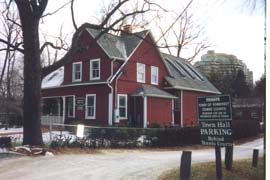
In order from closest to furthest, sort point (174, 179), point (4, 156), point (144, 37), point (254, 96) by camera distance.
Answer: point (254, 96) < point (174, 179) < point (144, 37) < point (4, 156)

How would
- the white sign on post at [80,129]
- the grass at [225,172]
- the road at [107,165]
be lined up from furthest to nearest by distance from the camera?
the white sign on post at [80,129] < the road at [107,165] < the grass at [225,172]

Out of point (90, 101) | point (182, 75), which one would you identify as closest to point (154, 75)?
point (182, 75)

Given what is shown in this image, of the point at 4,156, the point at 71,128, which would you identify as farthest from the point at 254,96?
the point at 4,156

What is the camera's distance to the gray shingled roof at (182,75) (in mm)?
3458

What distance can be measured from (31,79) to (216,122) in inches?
93.5

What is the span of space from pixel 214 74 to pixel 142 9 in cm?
106

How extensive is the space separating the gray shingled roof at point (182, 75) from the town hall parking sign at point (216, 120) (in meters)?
0.28

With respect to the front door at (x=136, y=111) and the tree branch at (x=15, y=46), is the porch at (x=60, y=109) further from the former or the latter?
the tree branch at (x=15, y=46)

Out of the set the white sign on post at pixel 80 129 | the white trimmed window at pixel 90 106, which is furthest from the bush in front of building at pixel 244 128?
the white sign on post at pixel 80 129

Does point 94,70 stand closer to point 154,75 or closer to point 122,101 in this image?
point 122,101

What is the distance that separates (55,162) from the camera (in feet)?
14.1

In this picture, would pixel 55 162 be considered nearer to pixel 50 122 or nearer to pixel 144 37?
pixel 50 122

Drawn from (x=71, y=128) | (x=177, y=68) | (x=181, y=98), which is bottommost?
(x=71, y=128)

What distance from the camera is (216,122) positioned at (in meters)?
3.09
